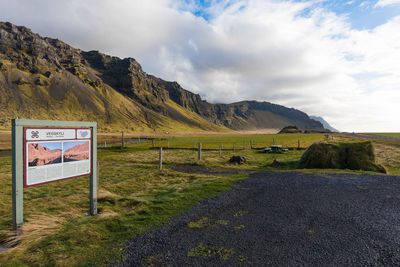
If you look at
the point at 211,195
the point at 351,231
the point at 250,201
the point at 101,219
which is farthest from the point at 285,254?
the point at 101,219

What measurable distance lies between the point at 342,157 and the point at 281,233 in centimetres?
1633

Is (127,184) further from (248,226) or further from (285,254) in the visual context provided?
(285,254)

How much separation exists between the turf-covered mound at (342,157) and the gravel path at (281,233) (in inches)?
330

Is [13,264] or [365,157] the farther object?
[365,157]

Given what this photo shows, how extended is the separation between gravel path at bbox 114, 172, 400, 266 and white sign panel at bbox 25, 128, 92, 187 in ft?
11.1

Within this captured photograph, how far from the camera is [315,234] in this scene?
5.74 m

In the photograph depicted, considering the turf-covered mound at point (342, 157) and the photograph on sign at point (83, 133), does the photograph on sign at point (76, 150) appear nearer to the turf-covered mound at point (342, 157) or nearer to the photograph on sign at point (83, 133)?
the photograph on sign at point (83, 133)

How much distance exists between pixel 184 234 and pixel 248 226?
206 centimetres

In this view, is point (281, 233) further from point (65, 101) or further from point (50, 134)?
point (65, 101)

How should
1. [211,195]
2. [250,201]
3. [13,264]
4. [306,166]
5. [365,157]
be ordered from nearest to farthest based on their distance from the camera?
[13,264] → [250,201] → [211,195] → [365,157] → [306,166]

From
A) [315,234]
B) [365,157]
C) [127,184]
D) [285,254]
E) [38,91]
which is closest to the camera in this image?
[285,254]

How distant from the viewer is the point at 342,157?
18.1 metres

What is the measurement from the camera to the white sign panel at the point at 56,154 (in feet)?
18.7

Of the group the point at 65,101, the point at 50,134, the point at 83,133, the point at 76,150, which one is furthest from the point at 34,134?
the point at 65,101
